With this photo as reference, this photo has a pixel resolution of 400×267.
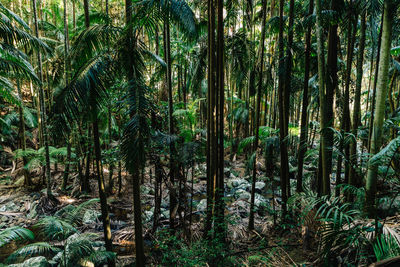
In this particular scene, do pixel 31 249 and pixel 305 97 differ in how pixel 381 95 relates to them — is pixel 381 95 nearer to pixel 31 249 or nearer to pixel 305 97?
pixel 305 97

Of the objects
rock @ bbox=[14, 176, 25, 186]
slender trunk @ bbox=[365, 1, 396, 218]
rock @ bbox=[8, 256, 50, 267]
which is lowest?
rock @ bbox=[8, 256, 50, 267]

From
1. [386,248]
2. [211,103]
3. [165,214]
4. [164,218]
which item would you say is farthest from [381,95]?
[165,214]

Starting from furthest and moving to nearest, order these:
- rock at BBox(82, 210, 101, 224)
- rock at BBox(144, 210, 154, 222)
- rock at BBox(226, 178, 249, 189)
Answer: rock at BBox(226, 178, 249, 189) < rock at BBox(82, 210, 101, 224) < rock at BBox(144, 210, 154, 222)

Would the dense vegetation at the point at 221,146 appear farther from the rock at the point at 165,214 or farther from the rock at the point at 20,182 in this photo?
the rock at the point at 20,182

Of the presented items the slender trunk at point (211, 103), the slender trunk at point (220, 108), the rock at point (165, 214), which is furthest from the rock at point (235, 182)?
the slender trunk at point (211, 103)

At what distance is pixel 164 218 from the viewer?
727 centimetres

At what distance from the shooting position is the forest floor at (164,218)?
4.14 meters

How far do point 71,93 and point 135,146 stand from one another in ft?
4.24

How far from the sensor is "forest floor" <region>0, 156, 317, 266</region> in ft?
13.6

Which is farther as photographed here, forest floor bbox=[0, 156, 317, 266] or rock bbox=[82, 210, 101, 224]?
rock bbox=[82, 210, 101, 224]

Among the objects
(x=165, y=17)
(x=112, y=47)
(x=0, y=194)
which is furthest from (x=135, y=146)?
(x=0, y=194)

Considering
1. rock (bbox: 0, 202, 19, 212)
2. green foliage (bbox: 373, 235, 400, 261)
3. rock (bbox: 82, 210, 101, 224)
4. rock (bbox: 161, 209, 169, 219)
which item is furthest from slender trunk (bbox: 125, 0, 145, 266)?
rock (bbox: 0, 202, 19, 212)

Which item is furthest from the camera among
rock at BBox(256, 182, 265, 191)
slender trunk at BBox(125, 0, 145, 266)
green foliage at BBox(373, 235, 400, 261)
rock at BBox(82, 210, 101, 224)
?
rock at BBox(256, 182, 265, 191)

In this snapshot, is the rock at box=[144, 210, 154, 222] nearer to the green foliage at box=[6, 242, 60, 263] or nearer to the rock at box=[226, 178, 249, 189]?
the green foliage at box=[6, 242, 60, 263]
